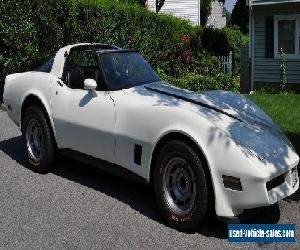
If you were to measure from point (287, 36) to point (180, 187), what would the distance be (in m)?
13.4

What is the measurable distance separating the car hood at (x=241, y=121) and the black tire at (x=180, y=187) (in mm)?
414

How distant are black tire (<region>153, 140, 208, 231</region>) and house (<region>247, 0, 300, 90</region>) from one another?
12723mm

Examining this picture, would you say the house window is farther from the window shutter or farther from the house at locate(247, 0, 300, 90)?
the window shutter

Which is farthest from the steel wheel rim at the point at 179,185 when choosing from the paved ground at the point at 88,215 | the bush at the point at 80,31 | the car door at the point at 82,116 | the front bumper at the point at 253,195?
the bush at the point at 80,31

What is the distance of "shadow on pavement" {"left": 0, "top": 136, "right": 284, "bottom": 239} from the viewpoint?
180 inches

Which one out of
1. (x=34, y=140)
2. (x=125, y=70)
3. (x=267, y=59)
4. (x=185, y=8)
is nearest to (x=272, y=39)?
(x=267, y=59)

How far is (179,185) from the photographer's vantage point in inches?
176

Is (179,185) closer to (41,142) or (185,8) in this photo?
(41,142)

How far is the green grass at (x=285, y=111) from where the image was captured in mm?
8062

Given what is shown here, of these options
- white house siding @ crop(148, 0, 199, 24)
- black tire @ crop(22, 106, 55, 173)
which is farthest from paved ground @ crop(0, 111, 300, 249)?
white house siding @ crop(148, 0, 199, 24)

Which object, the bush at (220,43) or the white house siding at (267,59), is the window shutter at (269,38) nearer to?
the white house siding at (267,59)

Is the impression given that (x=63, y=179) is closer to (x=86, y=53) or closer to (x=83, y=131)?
(x=83, y=131)

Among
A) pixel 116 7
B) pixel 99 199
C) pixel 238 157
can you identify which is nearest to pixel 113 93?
pixel 99 199

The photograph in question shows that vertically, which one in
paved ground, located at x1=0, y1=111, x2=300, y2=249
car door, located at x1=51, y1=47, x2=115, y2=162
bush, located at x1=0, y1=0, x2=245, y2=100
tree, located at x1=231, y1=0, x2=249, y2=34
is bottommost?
paved ground, located at x1=0, y1=111, x2=300, y2=249
